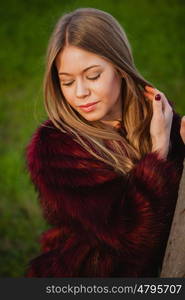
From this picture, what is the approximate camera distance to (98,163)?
7.36 feet

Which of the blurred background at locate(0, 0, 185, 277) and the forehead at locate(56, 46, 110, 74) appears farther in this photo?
the blurred background at locate(0, 0, 185, 277)

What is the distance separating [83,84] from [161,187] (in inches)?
22.2

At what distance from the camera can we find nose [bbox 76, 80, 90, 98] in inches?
88.0

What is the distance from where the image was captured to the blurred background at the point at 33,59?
5.37m

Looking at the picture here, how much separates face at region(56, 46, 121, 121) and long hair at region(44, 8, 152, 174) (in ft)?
0.12

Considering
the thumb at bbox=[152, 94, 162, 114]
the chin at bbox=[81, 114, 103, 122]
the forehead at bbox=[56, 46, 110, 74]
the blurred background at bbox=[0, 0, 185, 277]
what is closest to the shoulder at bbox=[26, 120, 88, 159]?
the chin at bbox=[81, 114, 103, 122]

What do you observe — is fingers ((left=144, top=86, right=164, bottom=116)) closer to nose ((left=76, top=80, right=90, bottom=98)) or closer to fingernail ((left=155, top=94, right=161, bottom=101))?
fingernail ((left=155, top=94, right=161, bottom=101))

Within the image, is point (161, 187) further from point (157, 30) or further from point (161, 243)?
point (157, 30)

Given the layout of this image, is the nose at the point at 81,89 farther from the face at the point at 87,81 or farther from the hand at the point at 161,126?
the hand at the point at 161,126

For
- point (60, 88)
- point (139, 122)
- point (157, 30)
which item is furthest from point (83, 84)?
point (157, 30)

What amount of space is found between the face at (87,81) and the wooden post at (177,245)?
0.51m

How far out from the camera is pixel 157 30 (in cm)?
784

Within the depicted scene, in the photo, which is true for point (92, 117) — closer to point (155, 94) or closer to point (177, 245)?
point (155, 94)

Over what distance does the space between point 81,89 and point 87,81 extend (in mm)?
47
